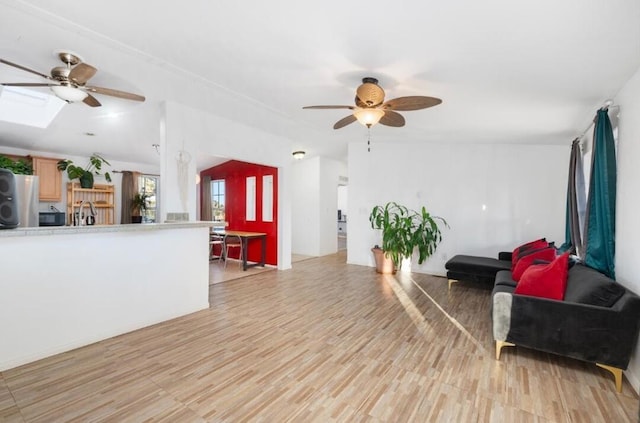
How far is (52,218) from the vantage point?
581 cm

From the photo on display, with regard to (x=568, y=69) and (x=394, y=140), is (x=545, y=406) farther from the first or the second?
(x=394, y=140)

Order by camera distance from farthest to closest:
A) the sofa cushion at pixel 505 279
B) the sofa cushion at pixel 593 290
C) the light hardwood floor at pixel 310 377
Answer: the sofa cushion at pixel 505 279 < the sofa cushion at pixel 593 290 < the light hardwood floor at pixel 310 377

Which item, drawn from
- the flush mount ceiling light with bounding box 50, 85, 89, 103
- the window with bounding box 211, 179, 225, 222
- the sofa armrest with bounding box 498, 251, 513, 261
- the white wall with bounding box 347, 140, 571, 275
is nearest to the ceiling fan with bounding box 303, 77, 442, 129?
the flush mount ceiling light with bounding box 50, 85, 89, 103

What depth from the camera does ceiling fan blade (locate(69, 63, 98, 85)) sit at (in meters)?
2.46

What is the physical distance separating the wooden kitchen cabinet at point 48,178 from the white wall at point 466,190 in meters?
6.29

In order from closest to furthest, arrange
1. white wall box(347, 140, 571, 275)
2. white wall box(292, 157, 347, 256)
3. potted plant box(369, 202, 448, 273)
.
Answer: white wall box(347, 140, 571, 275) < potted plant box(369, 202, 448, 273) < white wall box(292, 157, 347, 256)

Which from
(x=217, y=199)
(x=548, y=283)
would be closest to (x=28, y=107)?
(x=217, y=199)

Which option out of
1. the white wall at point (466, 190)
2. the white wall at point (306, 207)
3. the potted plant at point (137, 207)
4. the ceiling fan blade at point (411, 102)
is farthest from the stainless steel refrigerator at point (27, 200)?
the white wall at point (306, 207)

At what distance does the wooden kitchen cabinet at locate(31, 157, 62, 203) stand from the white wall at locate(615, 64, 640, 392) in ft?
29.2

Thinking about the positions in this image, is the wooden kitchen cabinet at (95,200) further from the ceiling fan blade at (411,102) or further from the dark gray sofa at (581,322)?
the dark gray sofa at (581,322)

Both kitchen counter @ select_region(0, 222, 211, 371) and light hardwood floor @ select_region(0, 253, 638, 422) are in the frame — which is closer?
light hardwood floor @ select_region(0, 253, 638, 422)

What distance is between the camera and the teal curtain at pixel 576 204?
12.5 feet

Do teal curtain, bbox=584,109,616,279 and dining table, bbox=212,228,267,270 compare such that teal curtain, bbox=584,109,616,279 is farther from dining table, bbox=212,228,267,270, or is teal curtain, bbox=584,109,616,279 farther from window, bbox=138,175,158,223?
window, bbox=138,175,158,223

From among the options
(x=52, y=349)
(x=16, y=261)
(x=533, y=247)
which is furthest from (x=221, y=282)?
(x=533, y=247)
